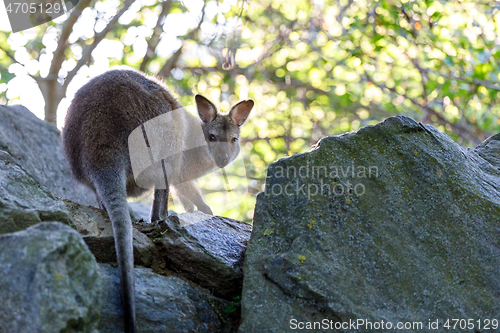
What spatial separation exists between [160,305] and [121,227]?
57cm

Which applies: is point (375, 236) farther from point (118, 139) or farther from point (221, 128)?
point (221, 128)

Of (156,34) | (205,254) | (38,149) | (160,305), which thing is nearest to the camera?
(160,305)

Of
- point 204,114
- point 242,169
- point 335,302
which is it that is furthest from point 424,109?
point 335,302

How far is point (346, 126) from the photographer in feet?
31.5

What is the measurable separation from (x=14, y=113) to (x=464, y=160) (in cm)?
475

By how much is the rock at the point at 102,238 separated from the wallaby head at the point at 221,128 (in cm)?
209

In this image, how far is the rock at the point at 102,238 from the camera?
3.26 m

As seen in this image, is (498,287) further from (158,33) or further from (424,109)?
(158,33)

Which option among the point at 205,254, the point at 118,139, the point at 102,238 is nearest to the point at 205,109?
the point at 118,139

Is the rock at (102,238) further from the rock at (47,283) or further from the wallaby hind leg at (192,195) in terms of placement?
the wallaby hind leg at (192,195)

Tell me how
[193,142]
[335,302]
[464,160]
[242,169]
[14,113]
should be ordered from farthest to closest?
[242,169], [193,142], [14,113], [464,160], [335,302]

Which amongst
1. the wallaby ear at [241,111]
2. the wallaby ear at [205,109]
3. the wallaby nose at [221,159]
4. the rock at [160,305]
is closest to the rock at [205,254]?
the rock at [160,305]

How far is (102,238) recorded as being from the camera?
3285 mm

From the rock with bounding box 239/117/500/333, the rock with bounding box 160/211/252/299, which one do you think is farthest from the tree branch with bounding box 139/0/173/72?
the rock with bounding box 239/117/500/333
